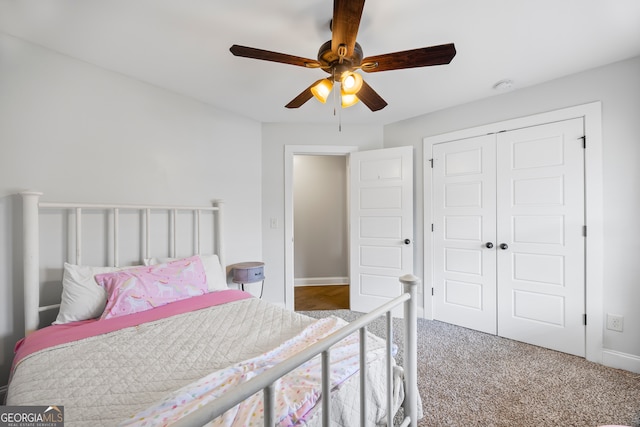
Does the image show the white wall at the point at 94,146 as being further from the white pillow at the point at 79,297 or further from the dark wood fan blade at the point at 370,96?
the dark wood fan blade at the point at 370,96

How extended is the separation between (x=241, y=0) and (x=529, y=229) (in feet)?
9.23

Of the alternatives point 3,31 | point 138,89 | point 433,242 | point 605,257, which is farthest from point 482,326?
point 3,31

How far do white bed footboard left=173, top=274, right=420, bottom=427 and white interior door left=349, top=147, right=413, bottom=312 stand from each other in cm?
182

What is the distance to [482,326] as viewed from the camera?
8.48 feet

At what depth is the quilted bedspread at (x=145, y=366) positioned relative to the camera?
0.92 m

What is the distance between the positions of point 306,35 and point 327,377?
1837 millimetres

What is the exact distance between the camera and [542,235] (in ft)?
7.50

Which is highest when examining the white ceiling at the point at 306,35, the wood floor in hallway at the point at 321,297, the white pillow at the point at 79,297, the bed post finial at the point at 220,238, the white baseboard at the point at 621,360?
the white ceiling at the point at 306,35

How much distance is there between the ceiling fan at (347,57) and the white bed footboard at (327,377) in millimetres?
1127

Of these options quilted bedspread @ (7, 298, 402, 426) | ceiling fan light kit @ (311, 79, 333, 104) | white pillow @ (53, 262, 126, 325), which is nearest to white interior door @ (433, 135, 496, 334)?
ceiling fan light kit @ (311, 79, 333, 104)

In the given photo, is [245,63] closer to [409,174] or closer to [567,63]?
[409,174]

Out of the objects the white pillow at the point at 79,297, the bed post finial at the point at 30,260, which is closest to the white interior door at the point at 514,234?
the white pillow at the point at 79,297

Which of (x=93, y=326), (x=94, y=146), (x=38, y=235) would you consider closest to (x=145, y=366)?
(x=93, y=326)

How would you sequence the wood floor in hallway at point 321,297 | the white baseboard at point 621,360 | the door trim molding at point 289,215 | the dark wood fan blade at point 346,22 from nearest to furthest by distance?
the dark wood fan blade at point 346,22 → the white baseboard at point 621,360 → the door trim molding at point 289,215 → the wood floor in hallway at point 321,297
